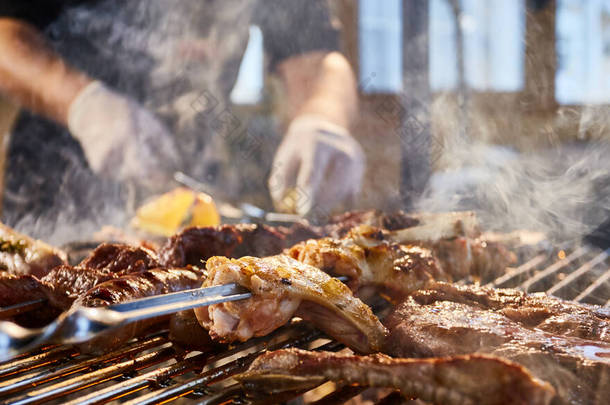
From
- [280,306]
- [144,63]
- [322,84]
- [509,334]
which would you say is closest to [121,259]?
[280,306]

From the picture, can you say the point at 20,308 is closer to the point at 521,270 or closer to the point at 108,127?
the point at 521,270

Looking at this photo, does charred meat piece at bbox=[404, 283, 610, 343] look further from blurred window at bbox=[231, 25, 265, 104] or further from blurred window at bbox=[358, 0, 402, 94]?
blurred window at bbox=[231, 25, 265, 104]

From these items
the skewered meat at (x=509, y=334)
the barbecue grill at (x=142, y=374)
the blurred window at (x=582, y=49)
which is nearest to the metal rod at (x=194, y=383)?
the barbecue grill at (x=142, y=374)

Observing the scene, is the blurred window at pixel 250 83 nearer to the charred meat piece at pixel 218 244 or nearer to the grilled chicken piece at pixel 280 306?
the charred meat piece at pixel 218 244

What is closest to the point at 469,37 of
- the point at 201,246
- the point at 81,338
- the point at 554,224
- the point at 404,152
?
the point at 404,152

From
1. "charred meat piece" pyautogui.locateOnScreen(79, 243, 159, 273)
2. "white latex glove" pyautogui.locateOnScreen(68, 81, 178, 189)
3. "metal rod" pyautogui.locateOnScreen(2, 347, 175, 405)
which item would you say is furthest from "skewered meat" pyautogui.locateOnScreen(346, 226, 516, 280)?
"white latex glove" pyautogui.locateOnScreen(68, 81, 178, 189)
